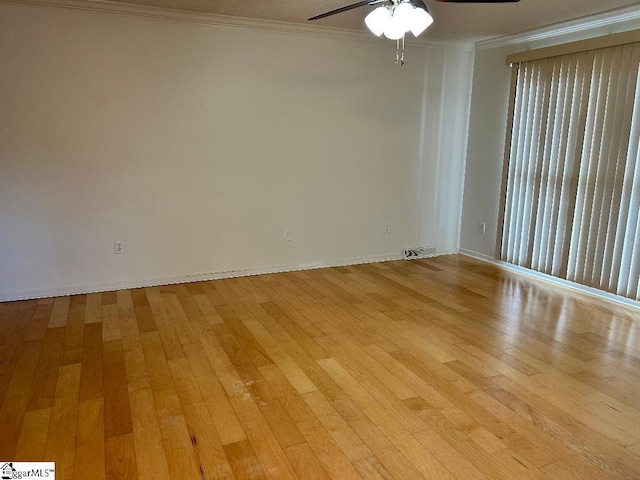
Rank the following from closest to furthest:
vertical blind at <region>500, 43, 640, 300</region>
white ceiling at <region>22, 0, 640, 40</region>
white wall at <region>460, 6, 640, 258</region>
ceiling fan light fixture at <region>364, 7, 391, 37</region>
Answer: ceiling fan light fixture at <region>364, 7, 391, 37</region>, white ceiling at <region>22, 0, 640, 40</region>, vertical blind at <region>500, 43, 640, 300</region>, white wall at <region>460, 6, 640, 258</region>

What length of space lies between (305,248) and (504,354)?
2545 mm

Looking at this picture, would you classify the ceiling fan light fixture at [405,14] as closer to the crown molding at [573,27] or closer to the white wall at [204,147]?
the white wall at [204,147]

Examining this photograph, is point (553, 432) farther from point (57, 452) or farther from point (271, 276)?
point (271, 276)

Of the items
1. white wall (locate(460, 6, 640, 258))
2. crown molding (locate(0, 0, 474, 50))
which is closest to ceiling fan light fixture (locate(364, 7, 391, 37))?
crown molding (locate(0, 0, 474, 50))

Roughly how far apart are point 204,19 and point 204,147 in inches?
45.7

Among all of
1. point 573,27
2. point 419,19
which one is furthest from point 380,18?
point 573,27

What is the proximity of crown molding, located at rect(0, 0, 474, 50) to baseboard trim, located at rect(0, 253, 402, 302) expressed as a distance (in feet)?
7.84

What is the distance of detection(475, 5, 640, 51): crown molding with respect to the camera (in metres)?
3.79

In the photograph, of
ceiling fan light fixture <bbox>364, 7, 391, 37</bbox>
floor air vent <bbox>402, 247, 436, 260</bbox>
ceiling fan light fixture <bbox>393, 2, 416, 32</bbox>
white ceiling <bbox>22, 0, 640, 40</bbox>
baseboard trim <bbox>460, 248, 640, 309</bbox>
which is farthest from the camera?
floor air vent <bbox>402, 247, 436, 260</bbox>

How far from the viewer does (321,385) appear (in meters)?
2.67

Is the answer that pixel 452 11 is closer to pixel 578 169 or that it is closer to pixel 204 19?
pixel 578 169

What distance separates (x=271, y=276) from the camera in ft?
15.9

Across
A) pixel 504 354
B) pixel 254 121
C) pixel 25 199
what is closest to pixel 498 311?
pixel 504 354

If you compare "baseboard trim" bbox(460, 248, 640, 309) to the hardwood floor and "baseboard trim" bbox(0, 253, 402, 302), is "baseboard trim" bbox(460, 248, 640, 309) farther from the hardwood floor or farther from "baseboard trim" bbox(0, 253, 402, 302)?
"baseboard trim" bbox(0, 253, 402, 302)
